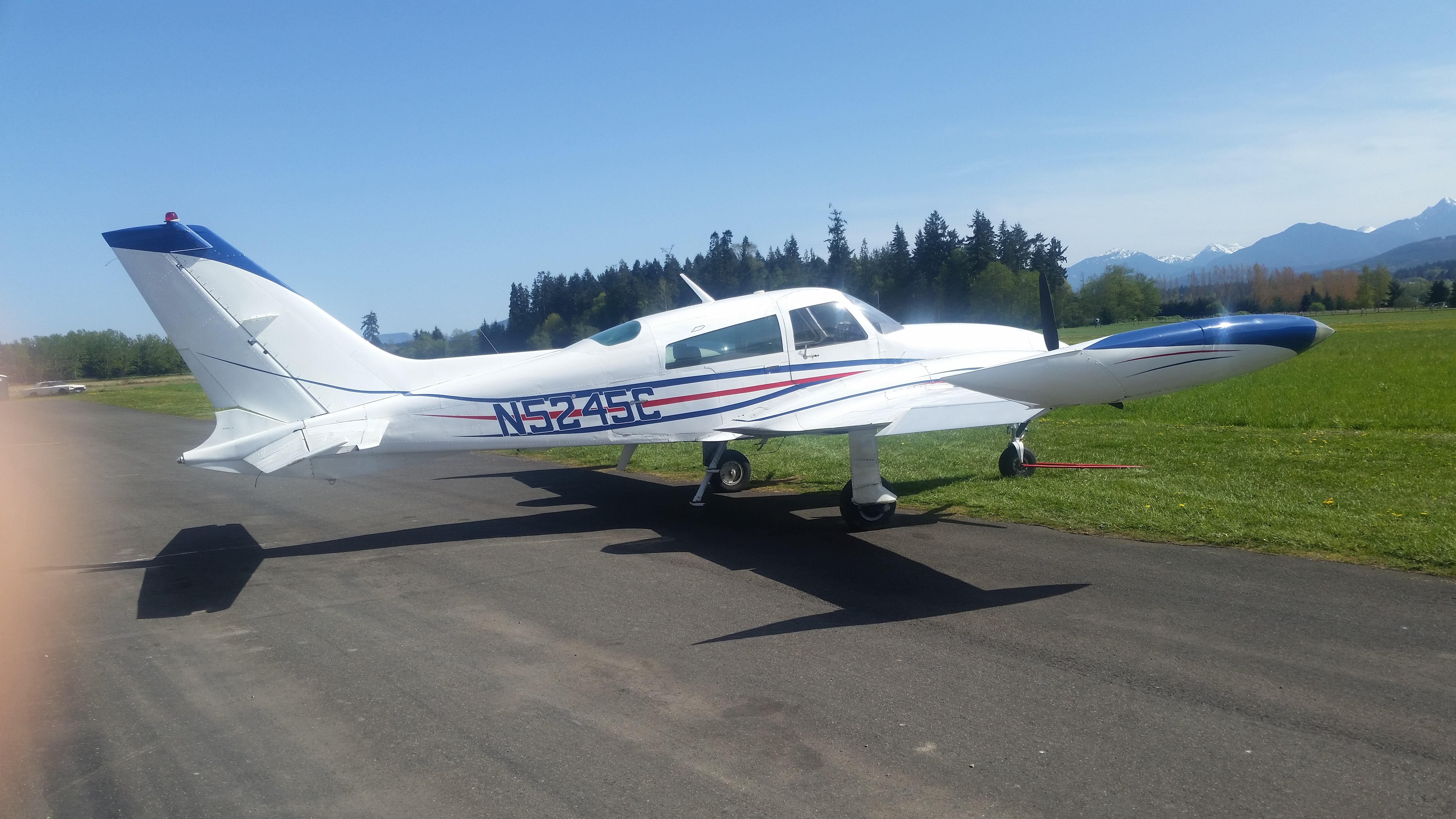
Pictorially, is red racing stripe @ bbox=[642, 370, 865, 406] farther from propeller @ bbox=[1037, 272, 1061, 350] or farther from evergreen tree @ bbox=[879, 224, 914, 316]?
evergreen tree @ bbox=[879, 224, 914, 316]

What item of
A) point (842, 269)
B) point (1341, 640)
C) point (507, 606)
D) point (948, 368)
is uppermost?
point (842, 269)

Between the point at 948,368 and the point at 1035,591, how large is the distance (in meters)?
3.62

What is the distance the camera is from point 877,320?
10750mm

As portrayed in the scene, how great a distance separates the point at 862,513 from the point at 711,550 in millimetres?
1766

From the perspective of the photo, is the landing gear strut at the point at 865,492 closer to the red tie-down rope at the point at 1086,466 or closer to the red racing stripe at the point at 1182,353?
the red racing stripe at the point at 1182,353

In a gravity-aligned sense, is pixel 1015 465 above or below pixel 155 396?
below

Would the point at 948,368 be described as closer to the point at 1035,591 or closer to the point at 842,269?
the point at 1035,591

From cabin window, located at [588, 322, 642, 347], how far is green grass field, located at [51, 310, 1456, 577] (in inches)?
134

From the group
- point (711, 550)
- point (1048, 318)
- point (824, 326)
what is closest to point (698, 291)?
point (824, 326)

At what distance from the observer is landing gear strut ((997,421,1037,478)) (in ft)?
38.0

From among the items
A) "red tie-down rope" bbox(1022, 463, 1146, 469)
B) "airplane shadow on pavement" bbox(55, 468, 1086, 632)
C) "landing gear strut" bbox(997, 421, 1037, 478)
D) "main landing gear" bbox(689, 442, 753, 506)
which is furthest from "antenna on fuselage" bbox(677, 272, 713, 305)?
"red tie-down rope" bbox(1022, 463, 1146, 469)

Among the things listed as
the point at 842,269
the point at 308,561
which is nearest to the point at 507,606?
the point at 308,561

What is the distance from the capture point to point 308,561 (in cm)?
911

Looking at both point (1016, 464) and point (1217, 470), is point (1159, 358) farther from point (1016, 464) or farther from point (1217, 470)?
point (1217, 470)
